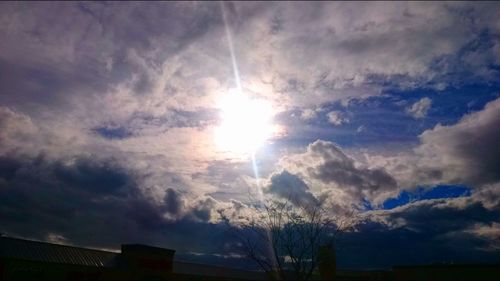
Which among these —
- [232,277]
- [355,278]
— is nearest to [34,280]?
[232,277]

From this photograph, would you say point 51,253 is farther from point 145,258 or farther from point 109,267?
point 145,258

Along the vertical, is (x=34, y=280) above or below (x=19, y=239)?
below

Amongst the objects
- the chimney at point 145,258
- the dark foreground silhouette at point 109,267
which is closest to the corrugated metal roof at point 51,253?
the dark foreground silhouette at point 109,267

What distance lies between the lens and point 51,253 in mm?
46719

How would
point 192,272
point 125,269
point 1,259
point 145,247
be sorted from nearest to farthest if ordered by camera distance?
point 1,259 → point 125,269 → point 145,247 → point 192,272

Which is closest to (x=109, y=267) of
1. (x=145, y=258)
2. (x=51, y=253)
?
(x=145, y=258)

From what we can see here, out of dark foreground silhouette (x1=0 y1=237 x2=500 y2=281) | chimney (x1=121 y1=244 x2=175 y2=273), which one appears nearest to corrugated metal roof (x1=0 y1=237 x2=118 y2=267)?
dark foreground silhouette (x1=0 y1=237 x2=500 y2=281)

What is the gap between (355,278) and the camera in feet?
199

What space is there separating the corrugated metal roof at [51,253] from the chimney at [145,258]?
1754 mm

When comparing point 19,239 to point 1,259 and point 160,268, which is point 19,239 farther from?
point 160,268

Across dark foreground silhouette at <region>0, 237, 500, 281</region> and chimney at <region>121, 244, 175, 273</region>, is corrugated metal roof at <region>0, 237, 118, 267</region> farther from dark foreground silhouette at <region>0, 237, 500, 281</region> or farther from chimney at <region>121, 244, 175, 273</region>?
chimney at <region>121, 244, 175, 273</region>

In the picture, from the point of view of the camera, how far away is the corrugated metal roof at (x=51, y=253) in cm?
4422

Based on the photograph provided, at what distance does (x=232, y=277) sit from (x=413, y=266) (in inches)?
877

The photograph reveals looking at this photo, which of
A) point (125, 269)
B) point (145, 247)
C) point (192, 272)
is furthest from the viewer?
point (192, 272)
